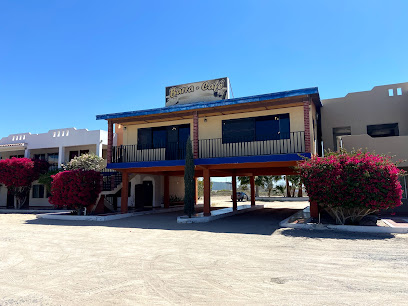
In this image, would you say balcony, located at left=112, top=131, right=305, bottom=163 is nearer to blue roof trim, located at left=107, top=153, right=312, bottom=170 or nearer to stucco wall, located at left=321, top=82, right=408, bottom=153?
blue roof trim, located at left=107, top=153, right=312, bottom=170

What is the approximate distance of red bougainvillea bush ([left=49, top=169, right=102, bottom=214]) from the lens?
54.7 ft

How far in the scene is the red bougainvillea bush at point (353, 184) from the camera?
35.6ft

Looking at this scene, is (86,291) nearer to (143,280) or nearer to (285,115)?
(143,280)

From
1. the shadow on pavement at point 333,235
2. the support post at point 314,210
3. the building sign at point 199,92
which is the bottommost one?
the shadow on pavement at point 333,235

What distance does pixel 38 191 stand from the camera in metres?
26.3

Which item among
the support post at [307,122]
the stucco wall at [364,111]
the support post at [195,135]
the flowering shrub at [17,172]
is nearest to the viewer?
the support post at [307,122]

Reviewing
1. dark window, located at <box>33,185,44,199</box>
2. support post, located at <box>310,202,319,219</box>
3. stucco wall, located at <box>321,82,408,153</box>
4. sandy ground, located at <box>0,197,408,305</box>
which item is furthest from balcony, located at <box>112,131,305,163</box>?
dark window, located at <box>33,185,44,199</box>

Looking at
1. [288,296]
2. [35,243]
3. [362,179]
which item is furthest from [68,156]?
[288,296]

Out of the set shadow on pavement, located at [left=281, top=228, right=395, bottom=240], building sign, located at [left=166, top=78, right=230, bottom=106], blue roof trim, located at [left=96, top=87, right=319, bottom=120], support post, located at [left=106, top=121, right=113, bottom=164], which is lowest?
shadow on pavement, located at [left=281, top=228, right=395, bottom=240]

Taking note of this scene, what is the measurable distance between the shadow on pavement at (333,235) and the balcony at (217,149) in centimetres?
433

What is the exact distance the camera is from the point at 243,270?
622 cm

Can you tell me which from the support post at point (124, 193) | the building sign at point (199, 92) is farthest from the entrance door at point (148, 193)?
the building sign at point (199, 92)

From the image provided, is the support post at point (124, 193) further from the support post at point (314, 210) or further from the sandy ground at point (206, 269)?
the support post at point (314, 210)

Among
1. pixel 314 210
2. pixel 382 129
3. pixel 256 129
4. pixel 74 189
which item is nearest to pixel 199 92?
pixel 256 129
